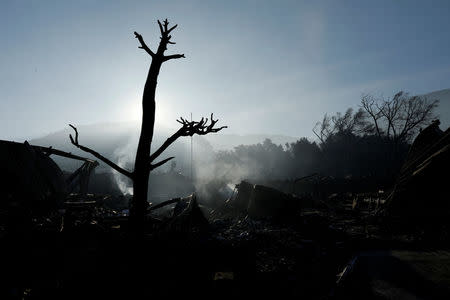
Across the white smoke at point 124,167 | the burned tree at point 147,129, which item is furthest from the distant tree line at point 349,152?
the burned tree at point 147,129

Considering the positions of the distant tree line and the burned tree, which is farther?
the distant tree line

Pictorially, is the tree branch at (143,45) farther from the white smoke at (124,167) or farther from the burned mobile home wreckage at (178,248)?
the white smoke at (124,167)

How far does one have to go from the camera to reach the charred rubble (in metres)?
2.82

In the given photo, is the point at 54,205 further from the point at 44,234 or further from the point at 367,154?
the point at 367,154

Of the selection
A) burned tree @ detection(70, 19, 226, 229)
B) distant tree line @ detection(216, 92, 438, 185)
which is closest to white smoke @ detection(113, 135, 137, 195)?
distant tree line @ detection(216, 92, 438, 185)

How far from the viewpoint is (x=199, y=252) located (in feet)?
13.8

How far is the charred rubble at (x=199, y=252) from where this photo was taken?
111 inches

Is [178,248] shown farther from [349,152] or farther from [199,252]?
[349,152]

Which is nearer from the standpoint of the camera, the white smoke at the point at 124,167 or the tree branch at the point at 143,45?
the tree branch at the point at 143,45

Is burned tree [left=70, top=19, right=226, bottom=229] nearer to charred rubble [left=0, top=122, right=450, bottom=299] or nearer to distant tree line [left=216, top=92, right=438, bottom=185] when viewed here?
charred rubble [left=0, top=122, right=450, bottom=299]

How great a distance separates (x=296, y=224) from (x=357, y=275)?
17.8 feet

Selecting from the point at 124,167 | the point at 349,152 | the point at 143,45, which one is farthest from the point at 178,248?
the point at 124,167

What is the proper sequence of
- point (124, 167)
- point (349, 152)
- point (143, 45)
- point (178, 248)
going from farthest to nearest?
1. point (124, 167)
2. point (349, 152)
3. point (178, 248)
4. point (143, 45)

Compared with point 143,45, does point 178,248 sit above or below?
below
